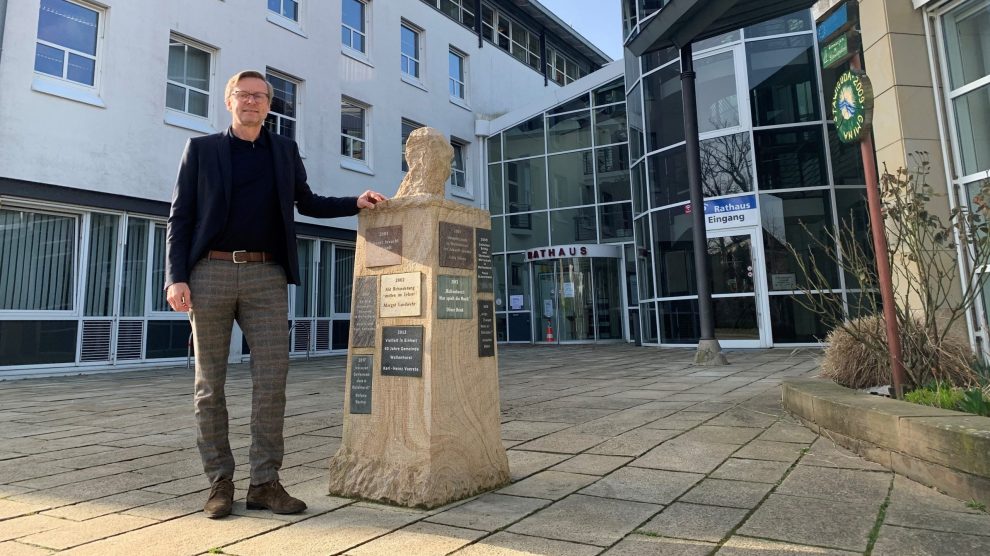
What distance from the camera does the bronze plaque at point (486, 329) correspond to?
10.8ft

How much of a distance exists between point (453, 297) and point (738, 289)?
1090 centimetres

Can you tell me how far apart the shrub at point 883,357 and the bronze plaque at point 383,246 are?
3.67 meters

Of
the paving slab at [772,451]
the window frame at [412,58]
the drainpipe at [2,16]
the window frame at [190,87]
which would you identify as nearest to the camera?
the paving slab at [772,451]

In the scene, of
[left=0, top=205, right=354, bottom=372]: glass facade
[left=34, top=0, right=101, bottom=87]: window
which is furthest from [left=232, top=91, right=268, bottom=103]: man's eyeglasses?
[left=34, top=0, right=101, bottom=87]: window

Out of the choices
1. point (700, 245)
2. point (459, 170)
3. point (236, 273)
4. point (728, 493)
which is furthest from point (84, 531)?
point (459, 170)

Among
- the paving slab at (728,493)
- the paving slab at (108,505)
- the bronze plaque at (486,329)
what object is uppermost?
the bronze plaque at (486,329)

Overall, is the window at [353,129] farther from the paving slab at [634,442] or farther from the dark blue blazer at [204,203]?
the dark blue blazer at [204,203]

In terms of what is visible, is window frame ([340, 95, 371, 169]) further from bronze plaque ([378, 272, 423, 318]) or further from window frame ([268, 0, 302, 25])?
bronze plaque ([378, 272, 423, 318])

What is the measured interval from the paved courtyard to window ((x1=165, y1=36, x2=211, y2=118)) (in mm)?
8634

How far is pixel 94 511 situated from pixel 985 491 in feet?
13.6

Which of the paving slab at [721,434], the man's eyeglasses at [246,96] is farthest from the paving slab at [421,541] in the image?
the paving slab at [721,434]

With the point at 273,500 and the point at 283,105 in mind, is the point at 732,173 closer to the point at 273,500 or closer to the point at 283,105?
the point at 283,105

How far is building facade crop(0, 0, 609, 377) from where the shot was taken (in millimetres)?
10445

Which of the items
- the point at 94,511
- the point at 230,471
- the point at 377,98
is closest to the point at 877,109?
the point at 230,471
